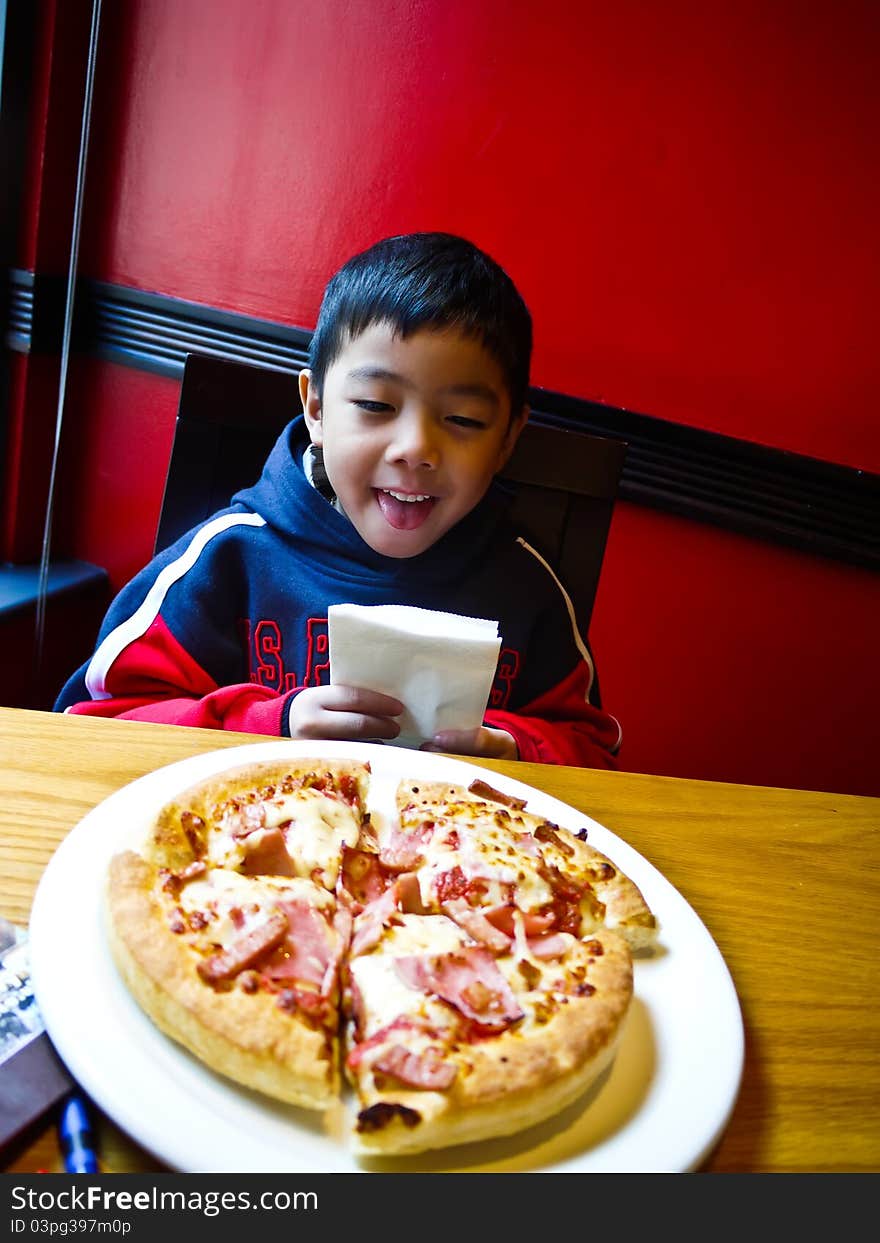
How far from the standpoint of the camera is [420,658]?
1.02 metres

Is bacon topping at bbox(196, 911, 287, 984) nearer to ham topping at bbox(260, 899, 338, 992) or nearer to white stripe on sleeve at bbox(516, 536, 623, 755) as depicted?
ham topping at bbox(260, 899, 338, 992)

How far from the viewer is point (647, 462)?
238 centimetres

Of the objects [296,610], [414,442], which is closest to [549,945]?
[414,442]

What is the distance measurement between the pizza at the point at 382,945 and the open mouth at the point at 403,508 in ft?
1.80

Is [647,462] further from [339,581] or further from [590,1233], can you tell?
[590,1233]

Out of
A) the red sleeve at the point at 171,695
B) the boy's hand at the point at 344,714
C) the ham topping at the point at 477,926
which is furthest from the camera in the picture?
the red sleeve at the point at 171,695

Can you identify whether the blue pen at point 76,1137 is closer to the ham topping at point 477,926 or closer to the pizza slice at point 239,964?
the pizza slice at point 239,964

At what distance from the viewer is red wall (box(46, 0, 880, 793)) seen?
2.16 meters

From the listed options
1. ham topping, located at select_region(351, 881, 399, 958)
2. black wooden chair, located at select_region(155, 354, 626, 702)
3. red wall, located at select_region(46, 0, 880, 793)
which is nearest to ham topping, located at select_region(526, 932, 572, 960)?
ham topping, located at select_region(351, 881, 399, 958)

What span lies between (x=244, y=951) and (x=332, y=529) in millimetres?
968

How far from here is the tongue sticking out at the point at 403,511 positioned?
1.36 meters

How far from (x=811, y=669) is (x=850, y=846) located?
1.51 meters

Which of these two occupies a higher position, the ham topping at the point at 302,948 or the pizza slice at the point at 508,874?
the ham topping at the point at 302,948

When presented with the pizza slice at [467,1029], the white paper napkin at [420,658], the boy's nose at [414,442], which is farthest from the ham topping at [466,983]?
the boy's nose at [414,442]
